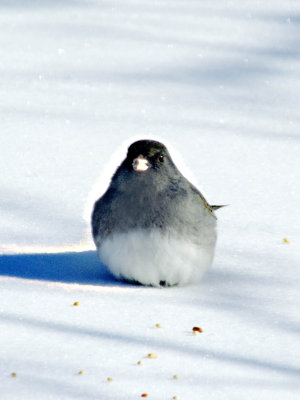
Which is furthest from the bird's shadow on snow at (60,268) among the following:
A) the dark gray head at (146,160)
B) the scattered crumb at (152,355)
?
the scattered crumb at (152,355)

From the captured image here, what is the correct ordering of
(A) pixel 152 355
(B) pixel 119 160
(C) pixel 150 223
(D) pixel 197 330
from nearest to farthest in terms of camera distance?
(A) pixel 152 355
(D) pixel 197 330
(C) pixel 150 223
(B) pixel 119 160

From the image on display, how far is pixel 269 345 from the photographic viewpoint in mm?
3184

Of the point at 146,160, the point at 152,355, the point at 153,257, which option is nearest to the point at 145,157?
the point at 146,160

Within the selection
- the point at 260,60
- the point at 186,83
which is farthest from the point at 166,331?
the point at 260,60

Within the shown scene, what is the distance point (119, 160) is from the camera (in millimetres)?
3902

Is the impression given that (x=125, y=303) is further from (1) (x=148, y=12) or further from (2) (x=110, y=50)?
(1) (x=148, y=12)

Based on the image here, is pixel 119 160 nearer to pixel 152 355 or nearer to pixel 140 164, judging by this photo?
pixel 140 164

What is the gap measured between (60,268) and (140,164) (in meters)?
0.64

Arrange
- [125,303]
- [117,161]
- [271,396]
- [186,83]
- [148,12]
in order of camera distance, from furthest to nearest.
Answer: [148,12] → [186,83] → [117,161] → [125,303] → [271,396]

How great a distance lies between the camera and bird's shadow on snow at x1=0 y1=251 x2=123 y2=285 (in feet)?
12.5

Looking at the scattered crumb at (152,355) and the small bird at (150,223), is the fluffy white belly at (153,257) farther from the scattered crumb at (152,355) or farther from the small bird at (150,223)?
the scattered crumb at (152,355)

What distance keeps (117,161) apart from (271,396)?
1.39m

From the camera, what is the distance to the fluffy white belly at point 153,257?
3.48 m

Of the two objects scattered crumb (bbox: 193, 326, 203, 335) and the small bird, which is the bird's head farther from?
scattered crumb (bbox: 193, 326, 203, 335)
